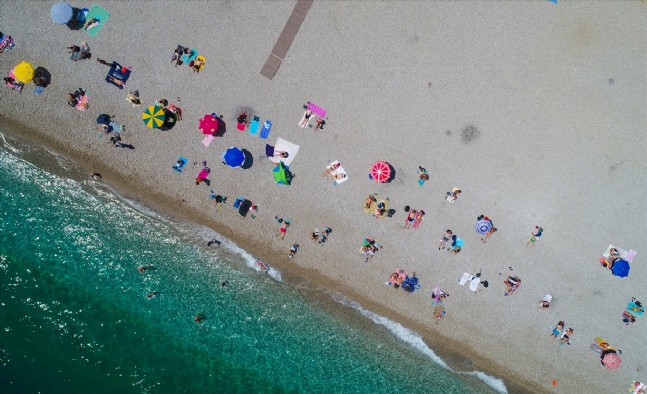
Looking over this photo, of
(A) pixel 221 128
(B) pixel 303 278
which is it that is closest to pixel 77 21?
(A) pixel 221 128

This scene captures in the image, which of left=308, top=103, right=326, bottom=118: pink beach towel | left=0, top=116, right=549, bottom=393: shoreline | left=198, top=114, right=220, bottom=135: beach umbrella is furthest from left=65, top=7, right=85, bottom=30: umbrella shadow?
left=308, top=103, right=326, bottom=118: pink beach towel

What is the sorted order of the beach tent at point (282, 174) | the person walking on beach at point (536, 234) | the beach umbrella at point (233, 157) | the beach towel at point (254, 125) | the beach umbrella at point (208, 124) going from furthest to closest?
1. the person walking on beach at point (536, 234)
2. the beach towel at point (254, 125)
3. the beach tent at point (282, 174)
4. the beach umbrella at point (208, 124)
5. the beach umbrella at point (233, 157)

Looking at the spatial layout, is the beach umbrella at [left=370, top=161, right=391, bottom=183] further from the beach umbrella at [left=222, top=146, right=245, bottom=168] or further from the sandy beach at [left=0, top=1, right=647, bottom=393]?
the beach umbrella at [left=222, top=146, right=245, bottom=168]

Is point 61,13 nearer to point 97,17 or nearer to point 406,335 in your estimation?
point 97,17

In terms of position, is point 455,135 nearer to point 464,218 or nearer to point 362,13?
point 464,218

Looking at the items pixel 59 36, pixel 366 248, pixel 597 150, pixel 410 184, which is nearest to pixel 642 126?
pixel 597 150

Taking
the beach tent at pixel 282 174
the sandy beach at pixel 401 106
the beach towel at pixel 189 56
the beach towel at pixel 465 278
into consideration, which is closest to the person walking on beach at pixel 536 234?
the sandy beach at pixel 401 106

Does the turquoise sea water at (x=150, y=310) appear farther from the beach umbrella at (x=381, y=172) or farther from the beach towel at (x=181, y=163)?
the beach umbrella at (x=381, y=172)
